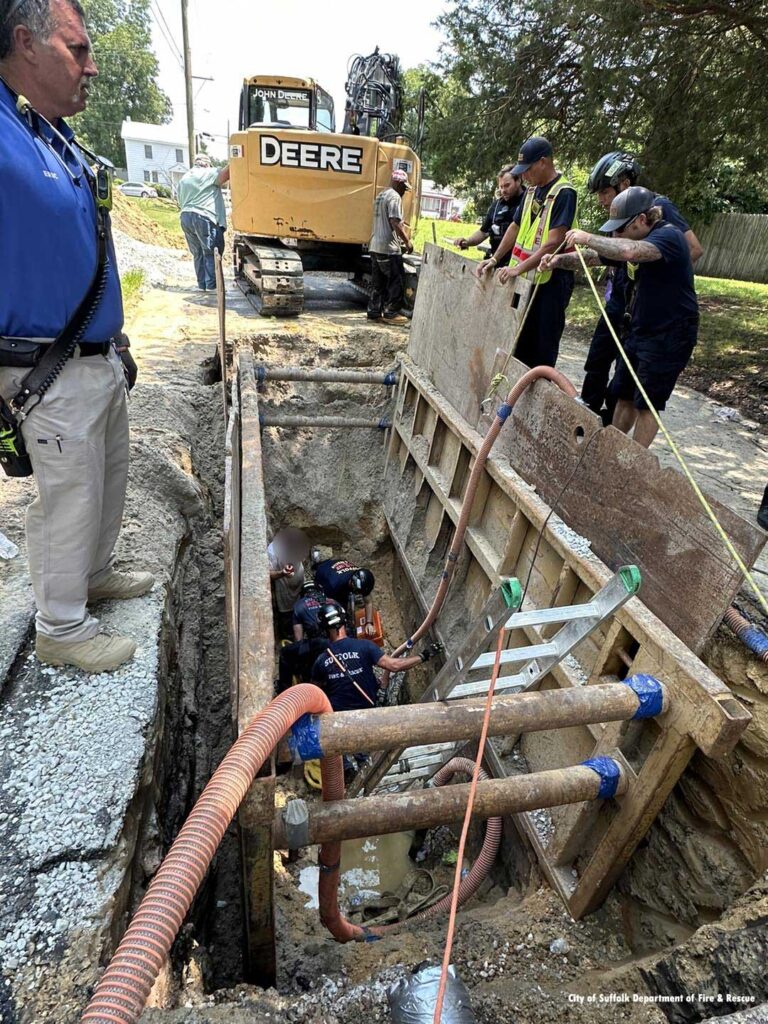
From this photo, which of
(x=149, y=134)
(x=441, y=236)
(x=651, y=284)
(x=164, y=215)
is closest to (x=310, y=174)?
(x=651, y=284)

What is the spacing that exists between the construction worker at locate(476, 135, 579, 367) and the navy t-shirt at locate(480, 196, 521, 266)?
0.68m

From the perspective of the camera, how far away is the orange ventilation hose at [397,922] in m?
2.55

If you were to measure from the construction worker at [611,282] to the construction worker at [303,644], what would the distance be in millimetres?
2886

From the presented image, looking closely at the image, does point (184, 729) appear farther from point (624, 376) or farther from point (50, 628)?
point (624, 376)

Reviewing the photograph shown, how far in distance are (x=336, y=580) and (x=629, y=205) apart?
3.59m

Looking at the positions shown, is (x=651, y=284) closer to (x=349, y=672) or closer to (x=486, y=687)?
(x=486, y=687)

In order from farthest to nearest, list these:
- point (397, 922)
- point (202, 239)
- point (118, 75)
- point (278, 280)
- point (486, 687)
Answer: point (118, 75) < point (202, 239) < point (278, 280) < point (397, 922) < point (486, 687)

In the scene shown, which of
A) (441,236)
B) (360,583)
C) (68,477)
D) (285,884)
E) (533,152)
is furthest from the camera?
(441,236)

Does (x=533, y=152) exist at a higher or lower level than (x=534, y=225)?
higher

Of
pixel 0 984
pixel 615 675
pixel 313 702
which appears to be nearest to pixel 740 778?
pixel 615 675

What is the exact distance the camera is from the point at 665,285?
3.96 meters

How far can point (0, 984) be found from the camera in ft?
5.30

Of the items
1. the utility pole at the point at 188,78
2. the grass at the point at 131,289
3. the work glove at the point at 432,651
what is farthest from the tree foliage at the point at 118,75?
the work glove at the point at 432,651

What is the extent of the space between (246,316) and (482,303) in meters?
5.64
